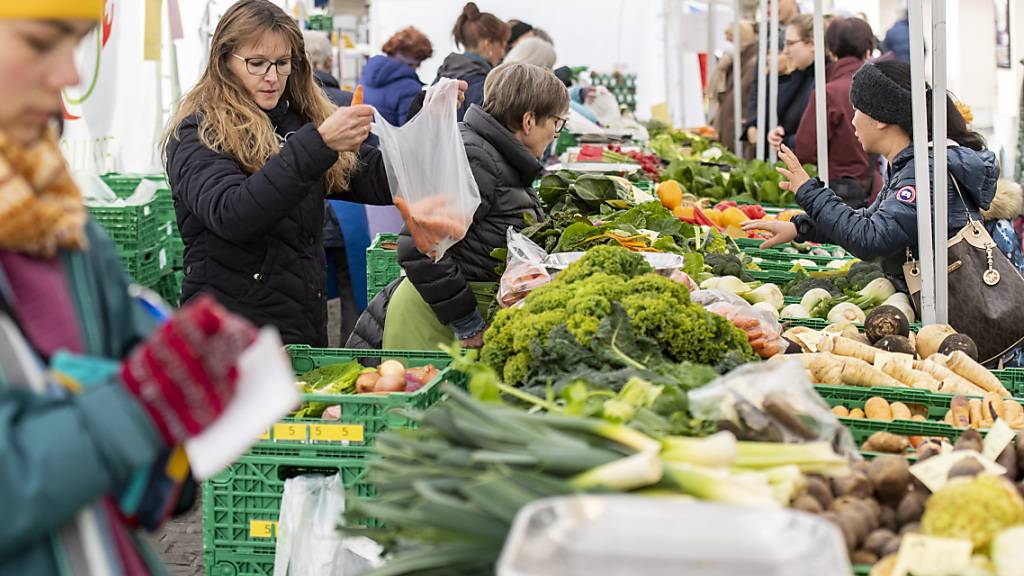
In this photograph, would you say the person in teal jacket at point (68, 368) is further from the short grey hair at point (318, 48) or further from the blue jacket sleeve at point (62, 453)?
the short grey hair at point (318, 48)

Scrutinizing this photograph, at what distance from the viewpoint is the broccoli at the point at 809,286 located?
491 cm

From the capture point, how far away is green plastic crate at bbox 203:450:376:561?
10.2 feet

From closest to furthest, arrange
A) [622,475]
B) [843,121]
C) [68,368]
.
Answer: [68,368], [622,475], [843,121]

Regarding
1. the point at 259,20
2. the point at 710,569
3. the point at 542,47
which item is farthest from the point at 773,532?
the point at 542,47

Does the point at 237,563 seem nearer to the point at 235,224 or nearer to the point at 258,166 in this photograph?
the point at 235,224

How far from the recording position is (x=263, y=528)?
10.5 feet

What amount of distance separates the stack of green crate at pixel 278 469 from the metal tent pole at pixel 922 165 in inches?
70.1

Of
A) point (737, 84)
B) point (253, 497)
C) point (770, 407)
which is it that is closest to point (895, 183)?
point (770, 407)

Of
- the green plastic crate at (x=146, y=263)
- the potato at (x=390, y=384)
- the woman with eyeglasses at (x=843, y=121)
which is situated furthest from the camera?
the woman with eyeglasses at (x=843, y=121)

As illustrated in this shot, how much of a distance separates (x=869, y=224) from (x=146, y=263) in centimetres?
457

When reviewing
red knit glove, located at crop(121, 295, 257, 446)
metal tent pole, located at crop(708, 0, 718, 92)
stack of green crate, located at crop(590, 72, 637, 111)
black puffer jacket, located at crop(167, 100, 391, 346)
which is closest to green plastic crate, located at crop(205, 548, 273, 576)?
black puffer jacket, located at crop(167, 100, 391, 346)

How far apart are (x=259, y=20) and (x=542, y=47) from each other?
4.80 metres

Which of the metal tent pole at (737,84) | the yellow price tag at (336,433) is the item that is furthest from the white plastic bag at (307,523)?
the metal tent pole at (737,84)

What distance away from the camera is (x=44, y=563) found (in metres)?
1.48
